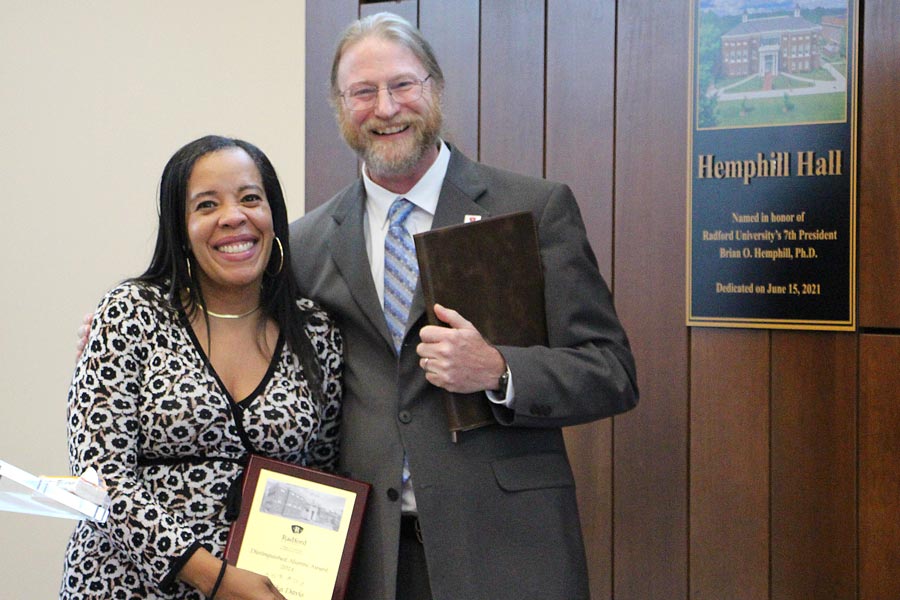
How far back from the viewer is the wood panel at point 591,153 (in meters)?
2.66

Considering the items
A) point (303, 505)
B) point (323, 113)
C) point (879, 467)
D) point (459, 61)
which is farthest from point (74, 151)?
point (879, 467)

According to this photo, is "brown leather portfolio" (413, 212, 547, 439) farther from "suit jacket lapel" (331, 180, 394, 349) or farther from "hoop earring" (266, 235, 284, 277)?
"hoop earring" (266, 235, 284, 277)

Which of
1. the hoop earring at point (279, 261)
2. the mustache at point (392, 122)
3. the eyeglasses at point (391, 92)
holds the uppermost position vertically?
the eyeglasses at point (391, 92)

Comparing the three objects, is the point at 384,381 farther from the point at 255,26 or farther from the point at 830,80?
the point at 255,26

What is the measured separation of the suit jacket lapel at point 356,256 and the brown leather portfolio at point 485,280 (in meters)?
0.17

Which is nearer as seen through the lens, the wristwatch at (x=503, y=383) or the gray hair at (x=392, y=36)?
the wristwatch at (x=503, y=383)

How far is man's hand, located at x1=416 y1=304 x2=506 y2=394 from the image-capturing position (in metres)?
1.81

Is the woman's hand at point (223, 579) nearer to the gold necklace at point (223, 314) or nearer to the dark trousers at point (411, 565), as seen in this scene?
the dark trousers at point (411, 565)

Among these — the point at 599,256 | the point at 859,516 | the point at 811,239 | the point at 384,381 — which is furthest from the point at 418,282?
the point at 859,516

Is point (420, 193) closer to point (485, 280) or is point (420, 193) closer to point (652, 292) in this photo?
point (485, 280)

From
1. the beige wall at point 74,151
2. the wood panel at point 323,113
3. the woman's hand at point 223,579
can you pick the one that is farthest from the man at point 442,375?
the beige wall at point 74,151

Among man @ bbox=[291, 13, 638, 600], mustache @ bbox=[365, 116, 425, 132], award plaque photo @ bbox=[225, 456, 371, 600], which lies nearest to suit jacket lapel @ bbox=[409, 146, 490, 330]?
man @ bbox=[291, 13, 638, 600]

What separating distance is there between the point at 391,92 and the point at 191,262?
537 mm

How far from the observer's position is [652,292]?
2.60m
